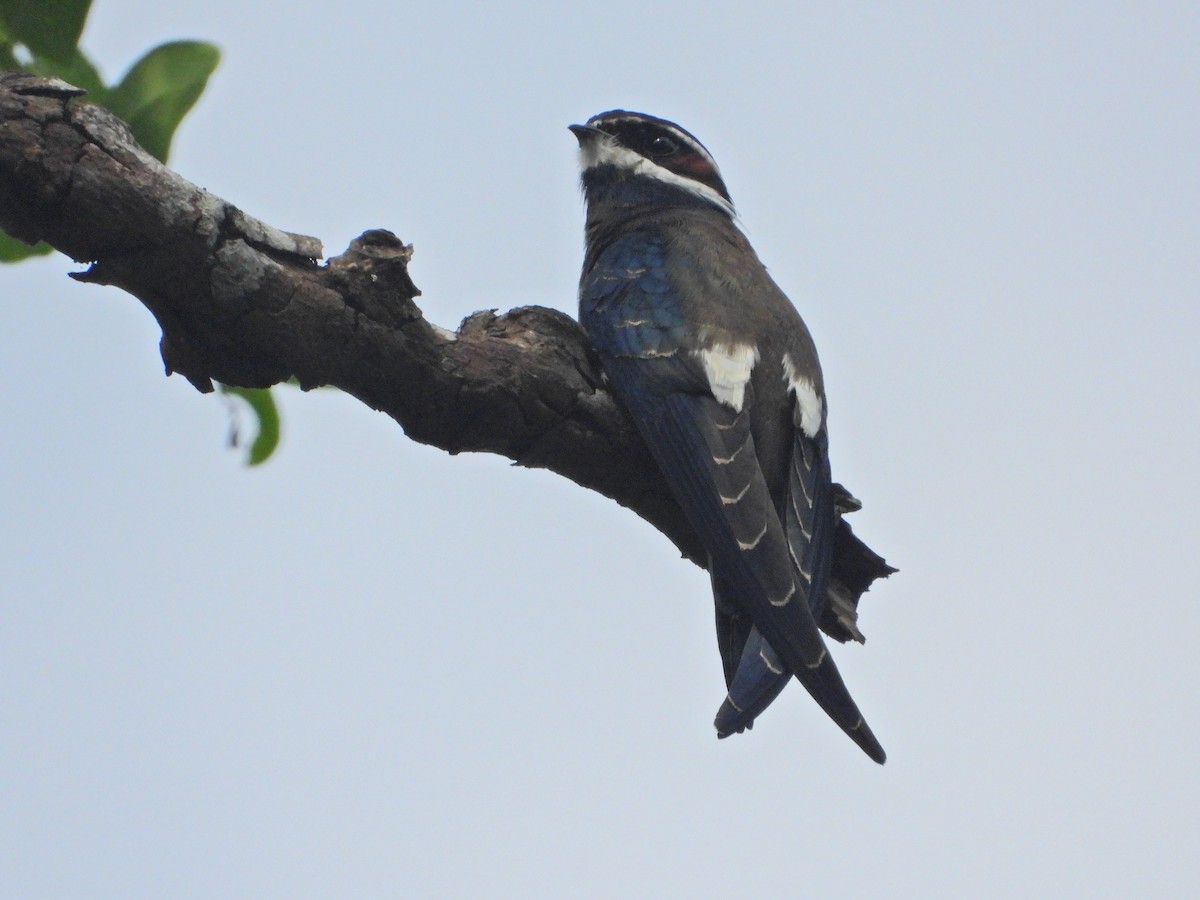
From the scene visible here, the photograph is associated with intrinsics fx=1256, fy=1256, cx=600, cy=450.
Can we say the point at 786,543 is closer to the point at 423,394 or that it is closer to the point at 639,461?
the point at 639,461

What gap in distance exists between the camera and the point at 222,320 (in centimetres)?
334

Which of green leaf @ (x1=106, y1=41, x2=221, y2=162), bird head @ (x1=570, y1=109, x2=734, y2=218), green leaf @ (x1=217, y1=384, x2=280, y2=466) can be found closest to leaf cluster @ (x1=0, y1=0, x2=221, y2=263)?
green leaf @ (x1=106, y1=41, x2=221, y2=162)

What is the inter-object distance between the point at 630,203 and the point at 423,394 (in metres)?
3.05

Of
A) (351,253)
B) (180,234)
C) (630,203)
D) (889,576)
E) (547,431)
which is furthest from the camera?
(630,203)

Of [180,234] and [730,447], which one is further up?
[730,447]

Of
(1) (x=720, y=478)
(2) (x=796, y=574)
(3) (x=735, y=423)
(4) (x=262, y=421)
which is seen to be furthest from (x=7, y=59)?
(2) (x=796, y=574)

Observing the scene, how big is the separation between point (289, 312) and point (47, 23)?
Result: 3.14ft

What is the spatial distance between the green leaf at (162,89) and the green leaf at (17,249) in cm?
36

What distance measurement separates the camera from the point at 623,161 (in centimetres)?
675

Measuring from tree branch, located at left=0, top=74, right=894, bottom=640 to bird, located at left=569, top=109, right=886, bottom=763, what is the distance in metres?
0.24

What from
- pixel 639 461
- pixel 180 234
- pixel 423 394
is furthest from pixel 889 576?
pixel 180 234

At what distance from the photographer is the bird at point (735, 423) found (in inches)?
166

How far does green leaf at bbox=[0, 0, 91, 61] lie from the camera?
2.69 m

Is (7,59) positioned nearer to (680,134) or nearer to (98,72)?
(98,72)
